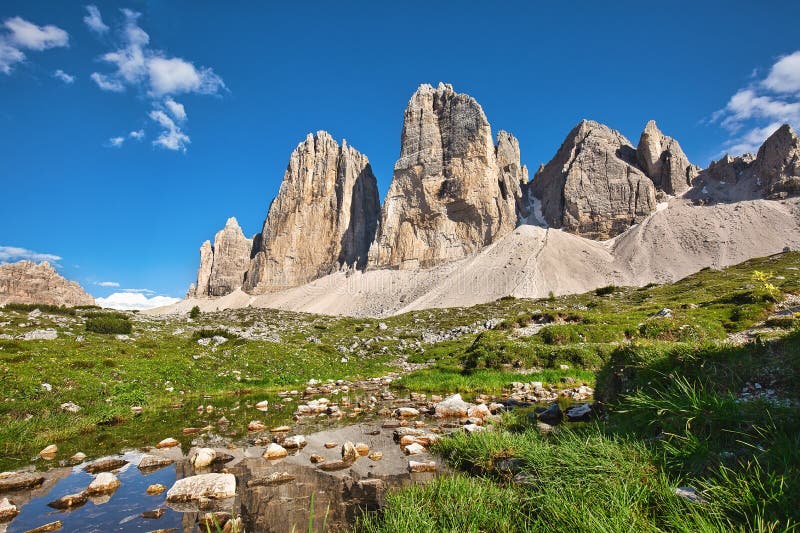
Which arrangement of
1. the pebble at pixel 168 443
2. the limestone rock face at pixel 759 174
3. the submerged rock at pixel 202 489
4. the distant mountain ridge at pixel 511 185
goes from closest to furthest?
the submerged rock at pixel 202 489, the pebble at pixel 168 443, the limestone rock face at pixel 759 174, the distant mountain ridge at pixel 511 185

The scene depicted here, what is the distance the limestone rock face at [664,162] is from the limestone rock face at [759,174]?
209 inches

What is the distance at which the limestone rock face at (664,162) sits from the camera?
151125 millimetres

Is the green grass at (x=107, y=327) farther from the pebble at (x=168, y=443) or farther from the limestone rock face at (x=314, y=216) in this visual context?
the limestone rock face at (x=314, y=216)

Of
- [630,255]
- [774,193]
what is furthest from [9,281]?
[774,193]

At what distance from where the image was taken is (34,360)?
18016 mm

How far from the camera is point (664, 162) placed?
154750 mm

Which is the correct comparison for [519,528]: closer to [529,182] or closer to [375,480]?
[375,480]

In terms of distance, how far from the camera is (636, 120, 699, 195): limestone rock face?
5950 inches

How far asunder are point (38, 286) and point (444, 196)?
14590cm

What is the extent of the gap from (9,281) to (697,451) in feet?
602

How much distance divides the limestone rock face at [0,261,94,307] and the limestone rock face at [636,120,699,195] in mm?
213131

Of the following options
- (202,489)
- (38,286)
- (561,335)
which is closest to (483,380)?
(561,335)

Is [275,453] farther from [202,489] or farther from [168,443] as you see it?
[168,443]

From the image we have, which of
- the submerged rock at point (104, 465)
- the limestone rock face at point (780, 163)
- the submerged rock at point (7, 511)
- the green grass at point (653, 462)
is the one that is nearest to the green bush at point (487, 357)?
the green grass at point (653, 462)
